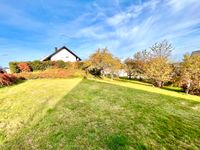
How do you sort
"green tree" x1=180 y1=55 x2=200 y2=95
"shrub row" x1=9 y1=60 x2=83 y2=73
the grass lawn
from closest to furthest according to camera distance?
the grass lawn → "green tree" x1=180 y1=55 x2=200 y2=95 → "shrub row" x1=9 y1=60 x2=83 y2=73

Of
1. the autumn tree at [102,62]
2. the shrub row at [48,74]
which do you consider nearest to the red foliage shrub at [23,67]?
the shrub row at [48,74]

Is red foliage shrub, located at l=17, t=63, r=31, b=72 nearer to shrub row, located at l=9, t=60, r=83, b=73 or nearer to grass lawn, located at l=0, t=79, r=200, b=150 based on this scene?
shrub row, located at l=9, t=60, r=83, b=73

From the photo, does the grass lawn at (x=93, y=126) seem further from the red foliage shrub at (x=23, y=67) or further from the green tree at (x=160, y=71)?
the red foliage shrub at (x=23, y=67)

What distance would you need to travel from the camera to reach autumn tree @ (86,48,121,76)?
26844 mm

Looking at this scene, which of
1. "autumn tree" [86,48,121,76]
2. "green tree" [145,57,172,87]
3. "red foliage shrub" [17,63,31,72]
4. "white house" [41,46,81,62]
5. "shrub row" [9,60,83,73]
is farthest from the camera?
"white house" [41,46,81,62]

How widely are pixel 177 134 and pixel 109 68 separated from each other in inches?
906

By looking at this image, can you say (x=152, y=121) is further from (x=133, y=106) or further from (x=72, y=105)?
(x=72, y=105)

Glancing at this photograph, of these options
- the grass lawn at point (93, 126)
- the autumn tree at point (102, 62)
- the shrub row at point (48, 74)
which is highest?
the autumn tree at point (102, 62)

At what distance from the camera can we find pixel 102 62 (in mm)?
26938

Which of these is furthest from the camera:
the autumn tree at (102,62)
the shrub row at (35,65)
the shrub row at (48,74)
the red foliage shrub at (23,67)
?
the autumn tree at (102,62)

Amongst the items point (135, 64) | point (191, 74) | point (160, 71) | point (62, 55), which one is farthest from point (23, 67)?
point (191, 74)

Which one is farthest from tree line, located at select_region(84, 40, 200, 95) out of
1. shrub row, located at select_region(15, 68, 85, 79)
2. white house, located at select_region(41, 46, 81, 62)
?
white house, located at select_region(41, 46, 81, 62)

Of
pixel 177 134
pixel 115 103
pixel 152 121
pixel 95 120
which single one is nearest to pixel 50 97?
pixel 115 103

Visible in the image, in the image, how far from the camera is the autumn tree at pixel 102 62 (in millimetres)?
26844
